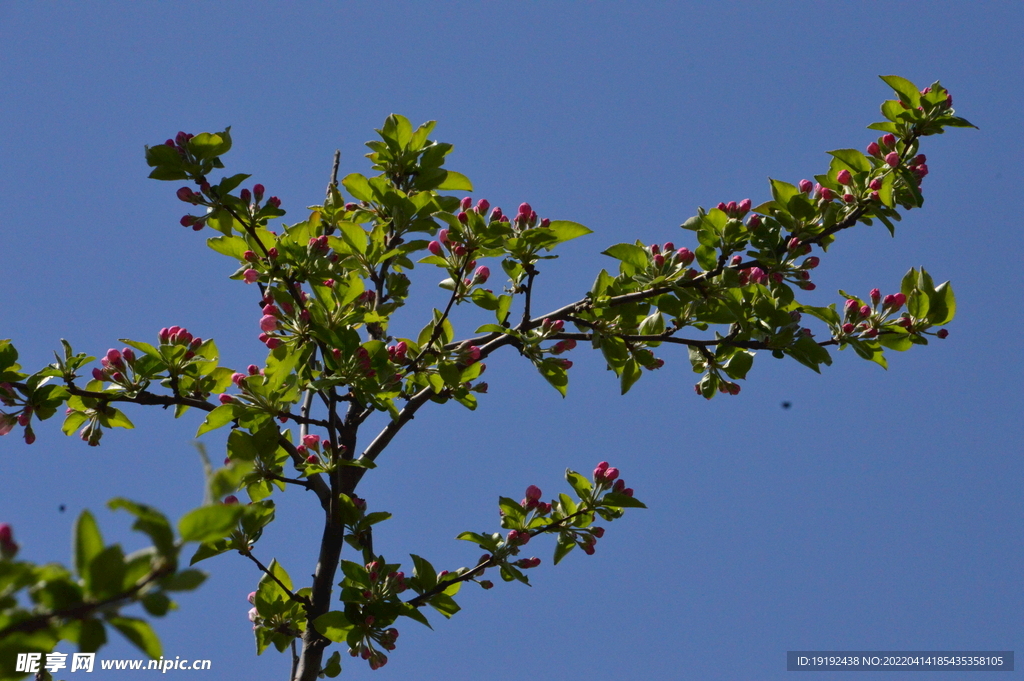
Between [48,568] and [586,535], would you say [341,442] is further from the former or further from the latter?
[48,568]

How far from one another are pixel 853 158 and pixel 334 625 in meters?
2.43

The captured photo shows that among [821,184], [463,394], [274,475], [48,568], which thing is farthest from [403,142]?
[48,568]

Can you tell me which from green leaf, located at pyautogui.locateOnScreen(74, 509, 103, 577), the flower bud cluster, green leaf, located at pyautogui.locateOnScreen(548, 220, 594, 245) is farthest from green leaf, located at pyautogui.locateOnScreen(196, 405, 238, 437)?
the flower bud cluster

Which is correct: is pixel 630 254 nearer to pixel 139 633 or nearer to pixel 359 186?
pixel 359 186

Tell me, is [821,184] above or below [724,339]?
above

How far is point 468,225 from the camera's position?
2.92m

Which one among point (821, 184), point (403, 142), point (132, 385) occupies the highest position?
point (403, 142)

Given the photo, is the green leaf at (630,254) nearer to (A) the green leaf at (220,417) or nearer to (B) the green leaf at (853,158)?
(B) the green leaf at (853,158)

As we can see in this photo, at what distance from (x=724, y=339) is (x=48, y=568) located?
232cm

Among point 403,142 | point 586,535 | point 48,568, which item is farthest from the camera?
point 586,535

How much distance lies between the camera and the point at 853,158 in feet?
9.94

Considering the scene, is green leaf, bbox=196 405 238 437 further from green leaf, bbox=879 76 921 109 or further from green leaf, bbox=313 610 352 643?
green leaf, bbox=879 76 921 109

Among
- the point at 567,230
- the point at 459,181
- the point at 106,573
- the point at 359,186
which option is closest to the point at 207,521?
the point at 106,573

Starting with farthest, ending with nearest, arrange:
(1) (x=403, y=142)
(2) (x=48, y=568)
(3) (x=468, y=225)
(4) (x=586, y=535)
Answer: (4) (x=586, y=535), (1) (x=403, y=142), (3) (x=468, y=225), (2) (x=48, y=568)
